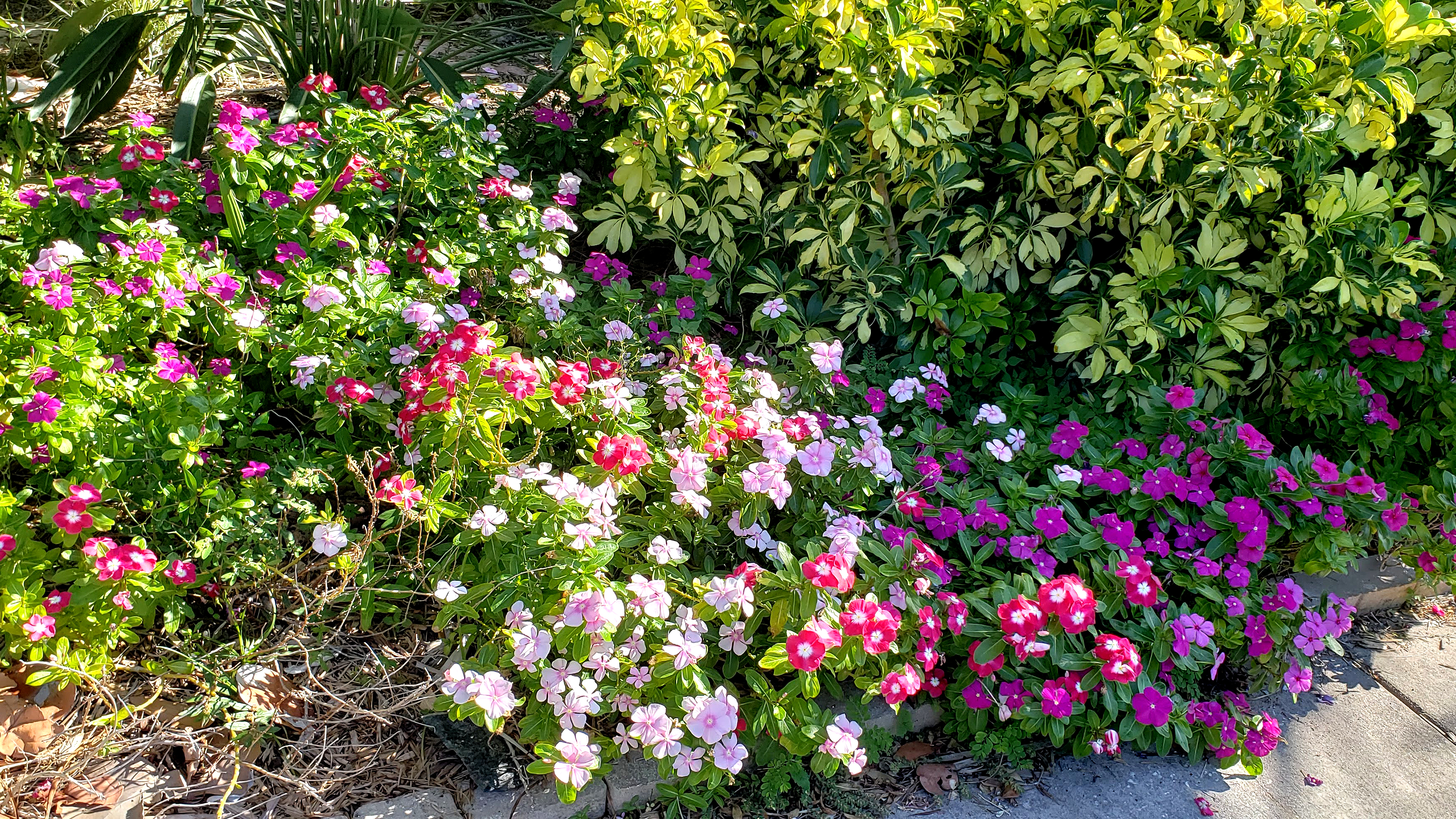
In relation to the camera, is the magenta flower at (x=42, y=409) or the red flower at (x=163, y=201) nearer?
the magenta flower at (x=42, y=409)

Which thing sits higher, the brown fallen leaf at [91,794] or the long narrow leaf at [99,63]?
the long narrow leaf at [99,63]

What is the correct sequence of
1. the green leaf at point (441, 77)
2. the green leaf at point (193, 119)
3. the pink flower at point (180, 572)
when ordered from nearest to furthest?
the pink flower at point (180, 572) < the green leaf at point (193, 119) < the green leaf at point (441, 77)

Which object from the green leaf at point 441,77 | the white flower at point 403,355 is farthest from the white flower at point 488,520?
the green leaf at point 441,77

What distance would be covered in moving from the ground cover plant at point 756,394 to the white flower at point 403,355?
57 millimetres

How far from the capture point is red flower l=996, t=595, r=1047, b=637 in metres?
1.80

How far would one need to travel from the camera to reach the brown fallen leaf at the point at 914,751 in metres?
2.06

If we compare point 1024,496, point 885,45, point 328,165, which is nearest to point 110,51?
point 328,165

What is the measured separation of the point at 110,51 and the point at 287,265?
4.44ft

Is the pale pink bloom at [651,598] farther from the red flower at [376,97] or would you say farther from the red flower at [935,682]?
the red flower at [376,97]

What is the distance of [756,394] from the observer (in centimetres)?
227

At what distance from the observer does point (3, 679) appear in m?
1.75

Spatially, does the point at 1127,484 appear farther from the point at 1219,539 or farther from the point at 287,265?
the point at 287,265

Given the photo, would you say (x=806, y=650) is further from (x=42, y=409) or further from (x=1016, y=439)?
(x=42, y=409)

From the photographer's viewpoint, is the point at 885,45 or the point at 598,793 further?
the point at 885,45
